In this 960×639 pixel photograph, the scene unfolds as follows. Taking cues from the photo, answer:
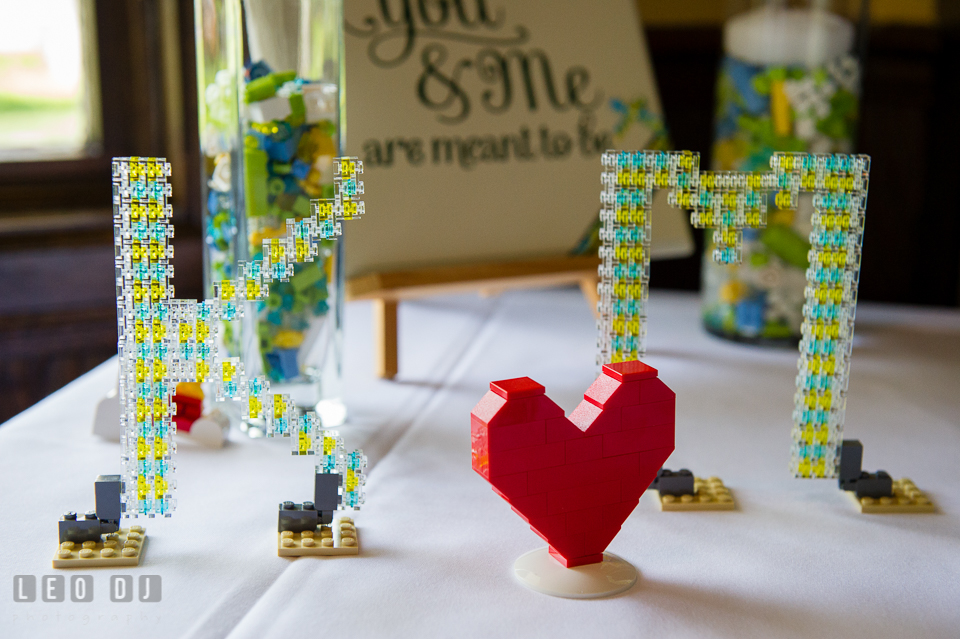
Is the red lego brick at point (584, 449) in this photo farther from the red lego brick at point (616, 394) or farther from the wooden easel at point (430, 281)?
the wooden easel at point (430, 281)

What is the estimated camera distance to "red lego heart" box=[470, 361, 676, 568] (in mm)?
517

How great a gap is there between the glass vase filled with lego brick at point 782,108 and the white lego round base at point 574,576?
0.54m

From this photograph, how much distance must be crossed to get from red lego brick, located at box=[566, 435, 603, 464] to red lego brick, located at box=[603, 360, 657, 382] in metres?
0.04

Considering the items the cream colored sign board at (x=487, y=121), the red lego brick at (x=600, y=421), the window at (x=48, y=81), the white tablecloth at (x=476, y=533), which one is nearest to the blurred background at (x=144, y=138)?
the window at (x=48, y=81)

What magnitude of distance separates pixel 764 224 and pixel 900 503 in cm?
24

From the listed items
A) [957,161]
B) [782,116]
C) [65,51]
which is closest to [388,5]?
[782,116]

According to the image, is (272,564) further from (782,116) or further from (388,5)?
(782,116)

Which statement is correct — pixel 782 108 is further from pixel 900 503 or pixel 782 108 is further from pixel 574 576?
pixel 574 576

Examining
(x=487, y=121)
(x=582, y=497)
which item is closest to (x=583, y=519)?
(x=582, y=497)

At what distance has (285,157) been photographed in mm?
746

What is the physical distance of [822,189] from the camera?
65cm

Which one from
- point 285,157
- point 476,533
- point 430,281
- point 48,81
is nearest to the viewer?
point 476,533

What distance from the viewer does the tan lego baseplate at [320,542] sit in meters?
0.59

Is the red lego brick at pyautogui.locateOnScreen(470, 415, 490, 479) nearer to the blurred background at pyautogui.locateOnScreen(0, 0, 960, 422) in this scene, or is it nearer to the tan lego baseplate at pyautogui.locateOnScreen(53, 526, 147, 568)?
the tan lego baseplate at pyautogui.locateOnScreen(53, 526, 147, 568)
